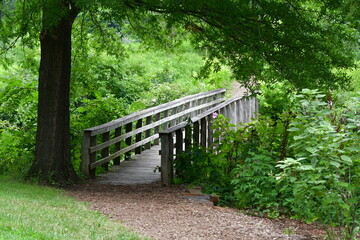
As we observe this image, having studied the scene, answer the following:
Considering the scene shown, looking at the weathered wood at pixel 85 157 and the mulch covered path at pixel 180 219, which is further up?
the weathered wood at pixel 85 157

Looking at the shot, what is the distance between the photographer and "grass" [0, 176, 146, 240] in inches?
193

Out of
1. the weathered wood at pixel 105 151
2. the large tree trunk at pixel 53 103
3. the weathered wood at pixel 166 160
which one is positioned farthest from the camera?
the weathered wood at pixel 105 151

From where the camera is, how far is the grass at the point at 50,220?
193 inches

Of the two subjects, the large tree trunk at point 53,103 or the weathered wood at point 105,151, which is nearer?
the large tree trunk at point 53,103

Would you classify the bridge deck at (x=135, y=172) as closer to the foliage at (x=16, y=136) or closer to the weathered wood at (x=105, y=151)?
the weathered wood at (x=105, y=151)

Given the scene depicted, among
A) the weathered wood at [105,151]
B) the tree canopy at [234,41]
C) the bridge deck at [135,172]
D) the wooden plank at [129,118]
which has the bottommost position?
the bridge deck at [135,172]

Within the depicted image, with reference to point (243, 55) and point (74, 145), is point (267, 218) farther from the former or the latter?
point (74, 145)

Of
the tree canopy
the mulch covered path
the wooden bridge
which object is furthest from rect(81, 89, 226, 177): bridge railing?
the mulch covered path

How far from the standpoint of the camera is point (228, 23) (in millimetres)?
7777

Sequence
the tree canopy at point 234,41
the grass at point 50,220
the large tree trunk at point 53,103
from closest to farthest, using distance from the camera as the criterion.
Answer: the grass at point 50,220 < the tree canopy at point 234,41 < the large tree trunk at point 53,103

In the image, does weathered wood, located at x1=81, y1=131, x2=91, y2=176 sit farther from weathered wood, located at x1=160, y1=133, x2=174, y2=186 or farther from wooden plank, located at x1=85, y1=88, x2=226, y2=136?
weathered wood, located at x1=160, y1=133, x2=174, y2=186

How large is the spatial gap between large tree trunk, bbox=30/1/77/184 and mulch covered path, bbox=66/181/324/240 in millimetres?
730

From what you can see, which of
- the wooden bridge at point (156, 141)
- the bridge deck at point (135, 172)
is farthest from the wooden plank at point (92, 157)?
the bridge deck at point (135, 172)

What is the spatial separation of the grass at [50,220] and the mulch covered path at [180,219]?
0.33m
